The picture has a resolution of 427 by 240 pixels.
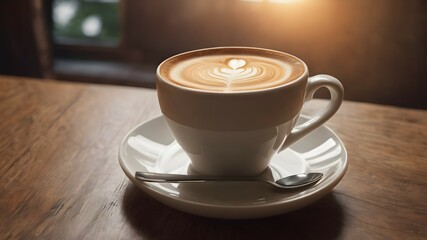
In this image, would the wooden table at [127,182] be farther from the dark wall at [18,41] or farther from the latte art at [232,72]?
the dark wall at [18,41]

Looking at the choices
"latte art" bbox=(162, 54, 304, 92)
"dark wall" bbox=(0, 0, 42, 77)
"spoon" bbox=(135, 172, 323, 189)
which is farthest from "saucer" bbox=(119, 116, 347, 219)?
"dark wall" bbox=(0, 0, 42, 77)

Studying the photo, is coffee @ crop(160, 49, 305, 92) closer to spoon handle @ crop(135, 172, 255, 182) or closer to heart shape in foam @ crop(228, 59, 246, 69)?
heart shape in foam @ crop(228, 59, 246, 69)

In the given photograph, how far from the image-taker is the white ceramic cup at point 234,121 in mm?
495

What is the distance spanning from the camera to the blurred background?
67.9 inches

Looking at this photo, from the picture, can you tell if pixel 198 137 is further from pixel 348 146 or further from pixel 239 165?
pixel 348 146

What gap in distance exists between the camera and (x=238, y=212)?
0.47m

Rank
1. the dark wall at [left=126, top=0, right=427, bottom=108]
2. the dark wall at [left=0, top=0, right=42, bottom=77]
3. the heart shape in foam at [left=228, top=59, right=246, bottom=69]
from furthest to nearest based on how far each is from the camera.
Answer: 1. the dark wall at [left=0, top=0, right=42, bottom=77]
2. the dark wall at [left=126, top=0, right=427, bottom=108]
3. the heart shape in foam at [left=228, top=59, right=246, bottom=69]

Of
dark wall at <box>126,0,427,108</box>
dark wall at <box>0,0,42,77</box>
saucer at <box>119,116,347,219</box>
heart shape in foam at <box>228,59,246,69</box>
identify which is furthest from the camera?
dark wall at <box>0,0,42,77</box>

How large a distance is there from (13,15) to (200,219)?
168 cm

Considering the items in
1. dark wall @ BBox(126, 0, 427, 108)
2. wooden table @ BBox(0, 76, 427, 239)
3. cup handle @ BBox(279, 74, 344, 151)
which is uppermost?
cup handle @ BBox(279, 74, 344, 151)

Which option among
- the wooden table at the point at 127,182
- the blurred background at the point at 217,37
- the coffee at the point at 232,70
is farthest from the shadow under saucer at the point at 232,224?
the blurred background at the point at 217,37

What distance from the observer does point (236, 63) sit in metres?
0.60

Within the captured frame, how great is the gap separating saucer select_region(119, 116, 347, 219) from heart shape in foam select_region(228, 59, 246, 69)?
0.13m

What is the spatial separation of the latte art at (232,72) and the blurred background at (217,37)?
48.2 inches
